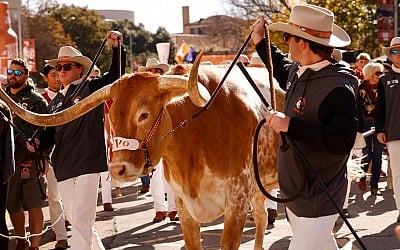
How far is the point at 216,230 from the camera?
389 inches

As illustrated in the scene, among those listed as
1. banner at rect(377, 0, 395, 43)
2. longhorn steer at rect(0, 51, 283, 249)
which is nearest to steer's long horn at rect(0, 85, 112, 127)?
longhorn steer at rect(0, 51, 283, 249)

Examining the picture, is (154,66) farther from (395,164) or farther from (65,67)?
(395,164)

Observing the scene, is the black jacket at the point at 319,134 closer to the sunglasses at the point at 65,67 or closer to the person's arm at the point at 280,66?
the person's arm at the point at 280,66

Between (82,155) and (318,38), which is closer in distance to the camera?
(318,38)

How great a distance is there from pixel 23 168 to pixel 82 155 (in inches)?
70.2

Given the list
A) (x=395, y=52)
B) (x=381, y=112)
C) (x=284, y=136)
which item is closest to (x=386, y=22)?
(x=395, y=52)

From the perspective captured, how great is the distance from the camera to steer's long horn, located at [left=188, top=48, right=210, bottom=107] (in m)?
5.55

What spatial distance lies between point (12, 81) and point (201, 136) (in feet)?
10.4

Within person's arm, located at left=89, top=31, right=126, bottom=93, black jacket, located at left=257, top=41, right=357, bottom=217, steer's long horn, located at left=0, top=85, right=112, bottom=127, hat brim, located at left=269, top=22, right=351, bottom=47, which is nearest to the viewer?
black jacket, located at left=257, top=41, right=357, bottom=217

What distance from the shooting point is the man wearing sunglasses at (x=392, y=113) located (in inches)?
338

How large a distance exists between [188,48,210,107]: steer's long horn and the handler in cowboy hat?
2.51ft

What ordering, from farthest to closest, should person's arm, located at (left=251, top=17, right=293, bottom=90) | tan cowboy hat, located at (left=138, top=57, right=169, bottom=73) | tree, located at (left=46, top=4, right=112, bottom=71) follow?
tree, located at (left=46, top=4, right=112, bottom=71)
tan cowboy hat, located at (left=138, top=57, right=169, bottom=73)
person's arm, located at (left=251, top=17, right=293, bottom=90)

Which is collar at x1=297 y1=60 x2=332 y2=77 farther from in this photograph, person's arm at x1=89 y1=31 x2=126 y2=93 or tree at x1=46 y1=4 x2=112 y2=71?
tree at x1=46 y1=4 x2=112 y2=71

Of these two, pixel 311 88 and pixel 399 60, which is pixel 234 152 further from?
pixel 399 60
